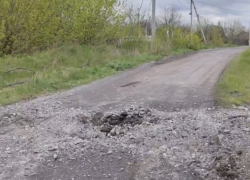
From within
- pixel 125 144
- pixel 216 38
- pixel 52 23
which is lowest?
pixel 125 144

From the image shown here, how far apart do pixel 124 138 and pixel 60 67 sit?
24.0 feet

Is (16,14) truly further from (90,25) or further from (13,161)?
(13,161)

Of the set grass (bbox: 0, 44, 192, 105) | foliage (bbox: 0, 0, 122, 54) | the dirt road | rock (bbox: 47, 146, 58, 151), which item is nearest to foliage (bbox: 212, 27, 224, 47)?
grass (bbox: 0, 44, 192, 105)

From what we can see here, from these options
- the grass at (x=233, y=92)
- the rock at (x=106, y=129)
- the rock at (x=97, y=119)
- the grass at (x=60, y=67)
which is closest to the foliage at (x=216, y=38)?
the grass at (x=60, y=67)

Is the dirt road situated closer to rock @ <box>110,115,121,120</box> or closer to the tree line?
rock @ <box>110,115,121,120</box>

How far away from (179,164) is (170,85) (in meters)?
5.00

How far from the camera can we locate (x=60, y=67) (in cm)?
1155

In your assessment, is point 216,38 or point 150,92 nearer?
point 150,92

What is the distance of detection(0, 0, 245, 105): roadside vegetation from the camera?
31.2 feet

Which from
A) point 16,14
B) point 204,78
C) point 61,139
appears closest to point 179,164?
point 61,139

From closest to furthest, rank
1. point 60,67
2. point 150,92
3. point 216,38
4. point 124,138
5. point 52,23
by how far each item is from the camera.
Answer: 1. point 124,138
2. point 150,92
3. point 60,67
4. point 52,23
5. point 216,38

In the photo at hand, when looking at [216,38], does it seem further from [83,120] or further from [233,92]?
[83,120]

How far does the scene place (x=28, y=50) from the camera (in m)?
13.6

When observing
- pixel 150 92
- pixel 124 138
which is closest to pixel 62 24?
pixel 150 92
